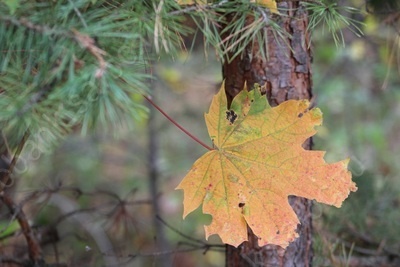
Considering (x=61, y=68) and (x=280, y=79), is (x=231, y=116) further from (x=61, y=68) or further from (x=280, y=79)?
(x=61, y=68)

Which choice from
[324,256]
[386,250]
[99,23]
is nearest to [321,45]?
[386,250]

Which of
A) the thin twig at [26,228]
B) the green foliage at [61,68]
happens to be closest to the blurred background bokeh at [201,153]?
the thin twig at [26,228]

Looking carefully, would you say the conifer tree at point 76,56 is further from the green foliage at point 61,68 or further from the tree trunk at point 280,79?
the tree trunk at point 280,79

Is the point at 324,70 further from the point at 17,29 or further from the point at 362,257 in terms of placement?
the point at 17,29

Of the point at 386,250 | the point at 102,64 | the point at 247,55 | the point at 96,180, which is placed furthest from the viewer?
the point at 96,180

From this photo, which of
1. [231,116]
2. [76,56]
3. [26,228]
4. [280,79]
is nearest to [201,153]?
[26,228]
